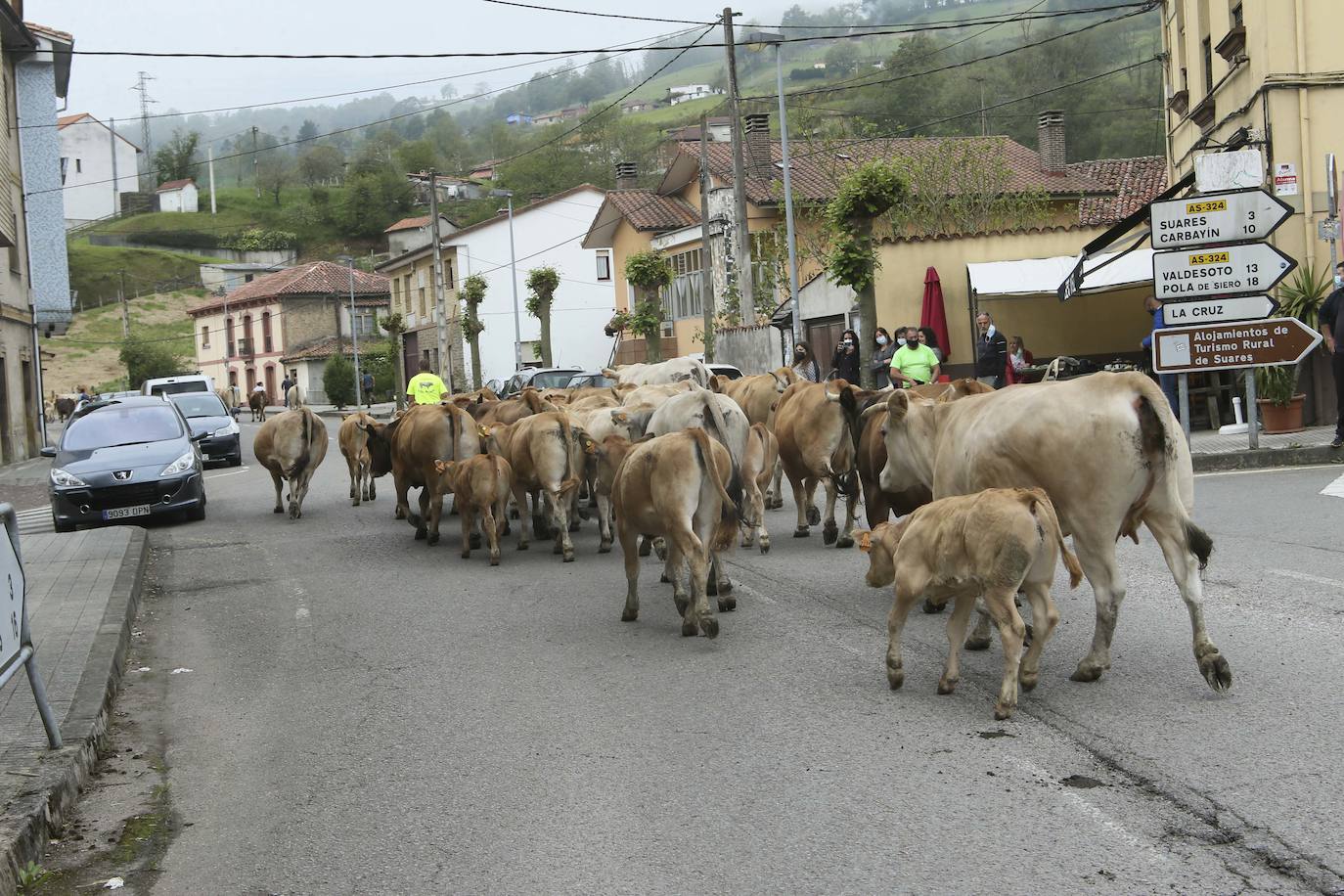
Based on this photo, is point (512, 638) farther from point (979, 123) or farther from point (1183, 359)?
point (979, 123)

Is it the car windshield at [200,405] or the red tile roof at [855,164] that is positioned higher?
the red tile roof at [855,164]

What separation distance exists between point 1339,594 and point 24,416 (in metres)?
33.9

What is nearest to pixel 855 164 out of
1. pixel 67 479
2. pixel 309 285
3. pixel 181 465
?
pixel 181 465

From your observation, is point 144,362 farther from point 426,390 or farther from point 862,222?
point 426,390

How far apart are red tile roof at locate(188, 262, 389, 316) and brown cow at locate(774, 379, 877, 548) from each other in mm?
74382

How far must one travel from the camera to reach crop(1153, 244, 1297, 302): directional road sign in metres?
16.5

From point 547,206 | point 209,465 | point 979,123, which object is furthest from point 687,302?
point 979,123

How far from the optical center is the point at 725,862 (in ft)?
15.8

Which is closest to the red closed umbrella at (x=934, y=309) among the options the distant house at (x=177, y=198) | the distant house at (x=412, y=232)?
the distant house at (x=412, y=232)

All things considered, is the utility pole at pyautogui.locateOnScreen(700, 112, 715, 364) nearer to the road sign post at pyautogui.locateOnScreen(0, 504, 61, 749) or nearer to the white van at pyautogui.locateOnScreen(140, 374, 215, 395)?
the white van at pyautogui.locateOnScreen(140, 374, 215, 395)

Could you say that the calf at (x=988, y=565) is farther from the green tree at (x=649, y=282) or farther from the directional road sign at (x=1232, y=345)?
the green tree at (x=649, y=282)

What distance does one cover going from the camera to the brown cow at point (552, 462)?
12430 mm

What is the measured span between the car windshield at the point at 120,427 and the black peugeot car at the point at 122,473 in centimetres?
1

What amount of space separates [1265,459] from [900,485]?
8622 mm
